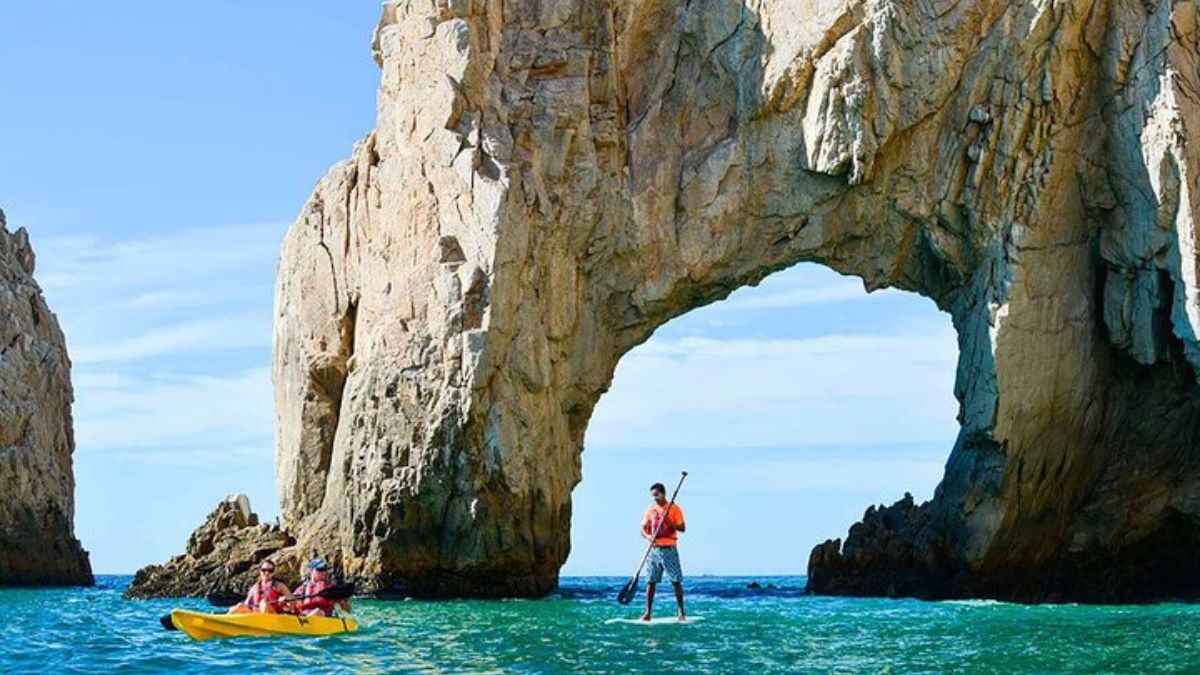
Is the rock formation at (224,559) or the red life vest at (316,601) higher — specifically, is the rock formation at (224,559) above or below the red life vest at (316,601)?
above

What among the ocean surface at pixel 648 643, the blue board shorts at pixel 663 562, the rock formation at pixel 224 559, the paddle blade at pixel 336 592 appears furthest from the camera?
the rock formation at pixel 224 559

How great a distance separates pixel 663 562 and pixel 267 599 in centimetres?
578

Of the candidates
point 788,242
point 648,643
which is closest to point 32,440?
point 788,242

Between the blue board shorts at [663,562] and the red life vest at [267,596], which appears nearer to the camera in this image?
the red life vest at [267,596]

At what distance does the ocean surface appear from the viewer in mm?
19781

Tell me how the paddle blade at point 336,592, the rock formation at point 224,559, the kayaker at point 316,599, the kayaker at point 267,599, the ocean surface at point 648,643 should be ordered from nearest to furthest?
1. the ocean surface at point 648,643
2. the paddle blade at point 336,592
3. the kayaker at point 267,599
4. the kayaker at point 316,599
5. the rock formation at point 224,559

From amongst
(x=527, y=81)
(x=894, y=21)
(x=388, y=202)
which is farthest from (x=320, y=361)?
(x=894, y=21)

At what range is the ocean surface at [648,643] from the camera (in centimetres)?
1978

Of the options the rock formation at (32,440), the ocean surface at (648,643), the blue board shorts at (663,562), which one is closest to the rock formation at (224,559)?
the ocean surface at (648,643)

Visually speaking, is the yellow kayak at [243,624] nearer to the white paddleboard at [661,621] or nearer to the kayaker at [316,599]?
the kayaker at [316,599]

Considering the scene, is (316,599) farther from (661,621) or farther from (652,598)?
(661,621)

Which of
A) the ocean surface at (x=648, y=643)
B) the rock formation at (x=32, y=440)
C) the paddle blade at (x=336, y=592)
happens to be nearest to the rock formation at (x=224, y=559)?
the ocean surface at (x=648, y=643)

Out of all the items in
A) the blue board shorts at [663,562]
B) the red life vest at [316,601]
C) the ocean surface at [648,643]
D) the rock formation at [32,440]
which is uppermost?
the rock formation at [32,440]

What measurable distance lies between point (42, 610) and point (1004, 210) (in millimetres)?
21838
